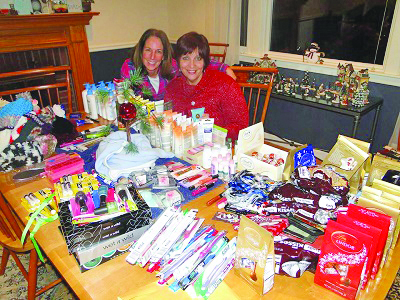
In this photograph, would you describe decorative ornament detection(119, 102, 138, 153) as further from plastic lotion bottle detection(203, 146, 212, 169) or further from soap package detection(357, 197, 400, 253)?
soap package detection(357, 197, 400, 253)

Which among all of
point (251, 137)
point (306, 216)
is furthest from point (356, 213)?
point (251, 137)

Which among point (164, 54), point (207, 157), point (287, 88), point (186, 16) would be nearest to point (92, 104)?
point (164, 54)

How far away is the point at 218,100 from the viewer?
2039 mm

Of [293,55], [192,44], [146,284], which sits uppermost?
[192,44]

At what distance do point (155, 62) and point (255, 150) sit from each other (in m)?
1.30

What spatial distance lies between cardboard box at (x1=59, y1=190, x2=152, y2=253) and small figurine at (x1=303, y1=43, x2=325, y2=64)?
2.85 metres

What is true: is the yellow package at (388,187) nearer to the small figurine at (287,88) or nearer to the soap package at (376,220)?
the soap package at (376,220)

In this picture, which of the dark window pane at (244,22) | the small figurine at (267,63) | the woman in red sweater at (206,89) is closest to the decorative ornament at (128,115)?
the woman in red sweater at (206,89)

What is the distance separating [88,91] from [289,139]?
2.42 m

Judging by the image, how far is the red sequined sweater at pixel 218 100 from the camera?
200 centimetres

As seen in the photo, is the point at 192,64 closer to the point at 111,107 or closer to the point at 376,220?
the point at 111,107

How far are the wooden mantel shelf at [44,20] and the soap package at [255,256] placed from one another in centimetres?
343

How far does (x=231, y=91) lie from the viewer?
2.01 m

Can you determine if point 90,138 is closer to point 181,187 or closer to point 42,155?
point 42,155
